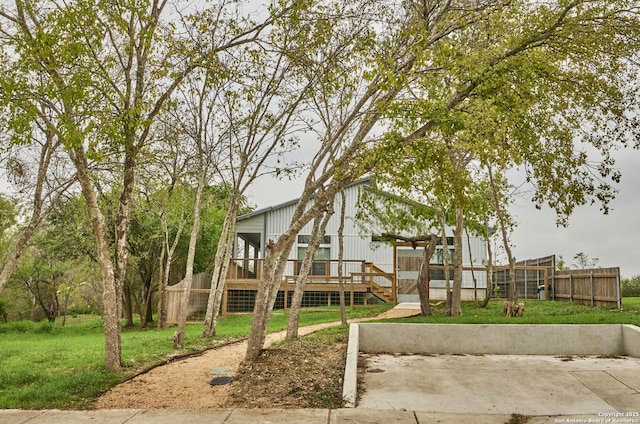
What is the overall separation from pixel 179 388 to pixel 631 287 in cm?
2720

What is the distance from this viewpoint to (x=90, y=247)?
18734mm

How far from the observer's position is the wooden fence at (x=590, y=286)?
1625 cm

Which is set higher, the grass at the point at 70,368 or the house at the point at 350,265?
the house at the point at 350,265

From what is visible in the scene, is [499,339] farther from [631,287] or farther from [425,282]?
[631,287]

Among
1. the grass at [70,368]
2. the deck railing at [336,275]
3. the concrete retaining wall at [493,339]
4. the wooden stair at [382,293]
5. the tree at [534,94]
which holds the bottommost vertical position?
the grass at [70,368]

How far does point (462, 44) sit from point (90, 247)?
1463 centimetres

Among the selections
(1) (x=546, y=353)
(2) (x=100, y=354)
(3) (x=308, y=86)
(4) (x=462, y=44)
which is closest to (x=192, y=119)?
(3) (x=308, y=86)

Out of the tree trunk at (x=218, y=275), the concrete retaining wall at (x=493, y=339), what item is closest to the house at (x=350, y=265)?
the tree trunk at (x=218, y=275)

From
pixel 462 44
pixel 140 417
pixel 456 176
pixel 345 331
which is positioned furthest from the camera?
pixel 345 331

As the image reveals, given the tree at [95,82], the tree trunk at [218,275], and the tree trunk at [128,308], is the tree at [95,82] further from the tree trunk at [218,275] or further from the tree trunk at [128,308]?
the tree trunk at [128,308]

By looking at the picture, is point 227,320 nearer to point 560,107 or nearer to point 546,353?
point 546,353

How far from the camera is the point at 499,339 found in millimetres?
10828

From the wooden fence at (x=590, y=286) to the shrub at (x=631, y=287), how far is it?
901cm

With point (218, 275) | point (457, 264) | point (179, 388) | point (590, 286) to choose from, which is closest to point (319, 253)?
point (457, 264)
